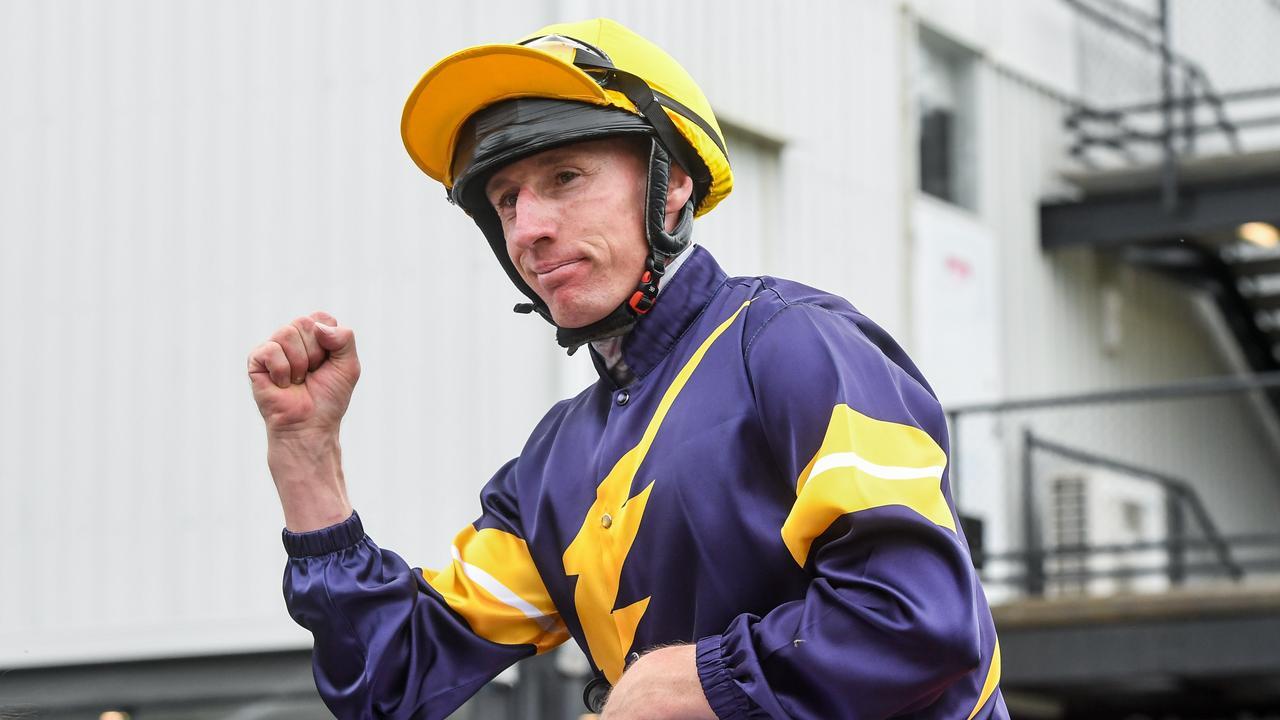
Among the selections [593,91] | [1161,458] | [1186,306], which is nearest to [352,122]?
[593,91]

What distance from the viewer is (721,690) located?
7.36 feet

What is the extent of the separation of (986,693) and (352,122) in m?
7.37

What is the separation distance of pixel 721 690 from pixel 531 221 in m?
0.77

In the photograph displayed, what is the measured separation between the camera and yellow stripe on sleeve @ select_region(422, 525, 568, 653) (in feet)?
9.39

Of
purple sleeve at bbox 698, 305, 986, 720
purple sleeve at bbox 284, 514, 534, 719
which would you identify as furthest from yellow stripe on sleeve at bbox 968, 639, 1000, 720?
purple sleeve at bbox 284, 514, 534, 719

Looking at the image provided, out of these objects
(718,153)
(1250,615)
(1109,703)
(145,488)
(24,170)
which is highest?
(24,170)

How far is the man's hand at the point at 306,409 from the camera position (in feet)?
9.10

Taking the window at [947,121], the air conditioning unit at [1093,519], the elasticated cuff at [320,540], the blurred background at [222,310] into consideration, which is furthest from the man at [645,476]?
the window at [947,121]

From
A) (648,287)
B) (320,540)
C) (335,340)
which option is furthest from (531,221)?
(320,540)

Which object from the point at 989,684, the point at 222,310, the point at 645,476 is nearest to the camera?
the point at 989,684

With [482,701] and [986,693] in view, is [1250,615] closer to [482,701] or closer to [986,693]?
[482,701]

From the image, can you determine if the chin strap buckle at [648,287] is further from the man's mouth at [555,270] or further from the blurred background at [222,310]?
the blurred background at [222,310]

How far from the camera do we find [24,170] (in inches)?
380

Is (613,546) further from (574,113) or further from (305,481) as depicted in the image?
(574,113)
